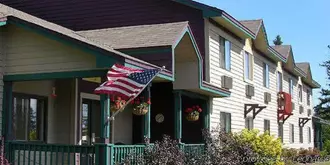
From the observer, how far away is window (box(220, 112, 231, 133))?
65.2 feet

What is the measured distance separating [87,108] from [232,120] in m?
7.30

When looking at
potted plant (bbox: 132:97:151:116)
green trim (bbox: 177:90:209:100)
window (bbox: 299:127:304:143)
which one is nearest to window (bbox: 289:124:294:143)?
window (bbox: 299:127:304:143)

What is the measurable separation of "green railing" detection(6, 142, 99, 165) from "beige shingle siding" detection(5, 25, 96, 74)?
1803 mm

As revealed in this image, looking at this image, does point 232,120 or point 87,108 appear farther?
point 232,120

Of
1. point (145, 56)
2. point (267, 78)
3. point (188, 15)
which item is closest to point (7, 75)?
point (145, 56)

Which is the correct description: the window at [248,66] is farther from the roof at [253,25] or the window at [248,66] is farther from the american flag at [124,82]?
the american flag at [124,82]

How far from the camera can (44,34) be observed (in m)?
11.6

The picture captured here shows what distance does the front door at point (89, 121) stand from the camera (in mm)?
15930

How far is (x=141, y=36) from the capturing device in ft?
46.8

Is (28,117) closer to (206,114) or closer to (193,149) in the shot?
(193,149)

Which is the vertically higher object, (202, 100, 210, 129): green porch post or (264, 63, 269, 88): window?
(264, 63, 269, 88): window

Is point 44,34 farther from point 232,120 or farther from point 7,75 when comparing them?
point 232,120

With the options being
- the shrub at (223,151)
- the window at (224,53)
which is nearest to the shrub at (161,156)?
the shrub at (223,151)

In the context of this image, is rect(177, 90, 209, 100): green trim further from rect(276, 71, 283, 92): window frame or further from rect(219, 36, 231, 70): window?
rect(276, 71, 283, 92): window frame
